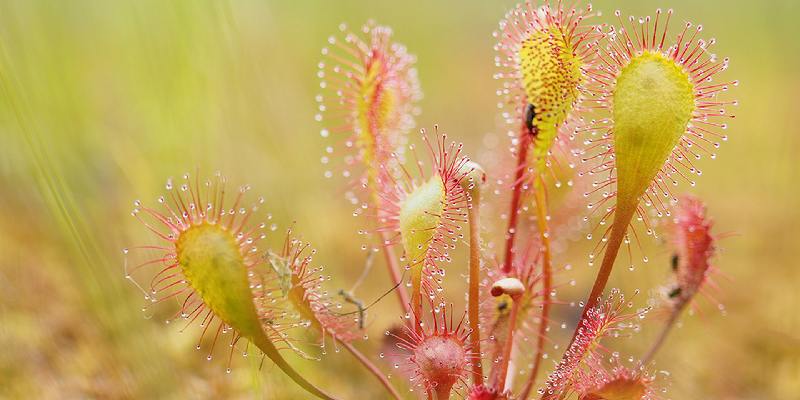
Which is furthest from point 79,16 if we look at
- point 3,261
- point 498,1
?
point 498,1

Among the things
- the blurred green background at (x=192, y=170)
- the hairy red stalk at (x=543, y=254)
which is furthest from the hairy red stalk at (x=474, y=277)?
the blurred green background at (x=192, y=170)

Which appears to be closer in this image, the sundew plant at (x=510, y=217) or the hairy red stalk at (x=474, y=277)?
the sundew plant at (x=510, y=217)

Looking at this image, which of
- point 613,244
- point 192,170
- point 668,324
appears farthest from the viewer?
point 192,170

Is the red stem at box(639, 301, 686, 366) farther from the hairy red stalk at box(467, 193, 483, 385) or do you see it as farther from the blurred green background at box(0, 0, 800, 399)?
the hairy red stalk at box(467, 193, 483, 385)

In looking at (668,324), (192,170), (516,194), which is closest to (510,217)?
(516,194)

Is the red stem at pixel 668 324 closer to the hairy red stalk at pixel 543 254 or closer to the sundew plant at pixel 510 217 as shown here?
the sundew plant at pixel 510 217

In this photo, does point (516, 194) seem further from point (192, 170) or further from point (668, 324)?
point (192, 170)

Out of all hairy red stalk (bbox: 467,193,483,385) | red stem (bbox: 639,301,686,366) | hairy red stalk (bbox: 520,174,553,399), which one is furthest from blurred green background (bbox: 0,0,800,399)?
hairy red stalk (bbox: 467,193,483,385)

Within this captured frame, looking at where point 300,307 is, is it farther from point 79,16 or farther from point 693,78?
point 79,16
